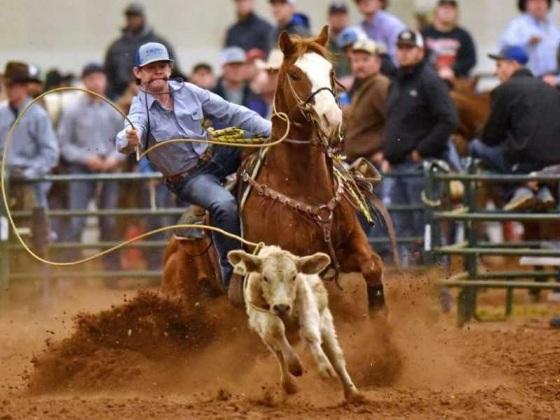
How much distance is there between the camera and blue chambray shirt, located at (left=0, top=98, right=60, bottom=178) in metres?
14.6

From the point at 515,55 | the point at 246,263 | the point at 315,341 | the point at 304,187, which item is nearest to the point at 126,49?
the point at 515,55

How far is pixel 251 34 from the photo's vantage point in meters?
16.4

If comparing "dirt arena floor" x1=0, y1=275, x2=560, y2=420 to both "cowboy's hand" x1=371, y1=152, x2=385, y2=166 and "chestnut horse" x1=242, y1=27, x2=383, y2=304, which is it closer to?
"chestnut horse" x1=242, y1=27, x2=383, y2=304

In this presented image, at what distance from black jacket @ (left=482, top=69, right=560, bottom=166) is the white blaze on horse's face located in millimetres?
4289

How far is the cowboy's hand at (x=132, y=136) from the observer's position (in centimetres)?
896

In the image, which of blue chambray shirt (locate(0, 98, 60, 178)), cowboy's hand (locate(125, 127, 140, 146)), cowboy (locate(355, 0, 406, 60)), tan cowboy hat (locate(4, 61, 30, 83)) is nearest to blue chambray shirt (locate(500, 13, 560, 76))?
cowboy (locate(355, 0, 406, 60))

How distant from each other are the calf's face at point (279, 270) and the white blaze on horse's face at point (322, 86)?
0.75 metres

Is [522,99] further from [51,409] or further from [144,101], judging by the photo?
[51,409]

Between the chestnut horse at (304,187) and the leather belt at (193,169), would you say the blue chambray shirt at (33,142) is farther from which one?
the chestnut horse at (304,187)

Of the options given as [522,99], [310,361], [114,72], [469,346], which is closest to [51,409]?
[310,361]

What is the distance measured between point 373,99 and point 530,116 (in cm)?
152

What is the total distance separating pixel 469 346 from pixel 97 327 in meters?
2.53

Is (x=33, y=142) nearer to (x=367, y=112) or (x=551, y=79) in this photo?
(x=367, y=112)

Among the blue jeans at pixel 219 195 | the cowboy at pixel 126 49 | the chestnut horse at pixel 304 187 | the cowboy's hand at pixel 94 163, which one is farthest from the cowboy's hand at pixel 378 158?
the chestnut horse at pixel 304 187
